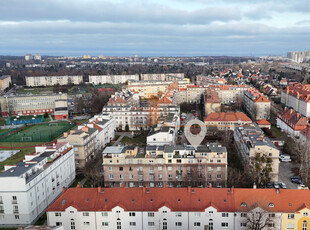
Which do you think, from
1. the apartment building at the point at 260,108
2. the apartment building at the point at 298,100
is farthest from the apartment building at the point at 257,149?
the apartment building at the point at 298,100

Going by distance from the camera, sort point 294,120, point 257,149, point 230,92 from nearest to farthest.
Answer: point 257,149
point 294,120
point 230,92

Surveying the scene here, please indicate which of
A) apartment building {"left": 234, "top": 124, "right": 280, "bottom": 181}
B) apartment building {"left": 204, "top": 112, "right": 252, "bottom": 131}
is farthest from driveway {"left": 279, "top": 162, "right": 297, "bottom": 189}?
apartment building {"left": 204, "top": 112, "right": 252, "bottom": 131}

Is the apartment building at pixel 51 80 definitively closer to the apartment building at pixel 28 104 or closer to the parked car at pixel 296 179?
the apartment building at pixel 28 104

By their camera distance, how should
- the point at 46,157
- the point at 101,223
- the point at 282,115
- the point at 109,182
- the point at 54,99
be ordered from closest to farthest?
1. the point at 101,223
2. the point at 46,157
3. the point at 109,182
4. the point at 282,115
5. the point at 54,99

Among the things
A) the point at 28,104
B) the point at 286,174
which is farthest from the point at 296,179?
the point at 28,104

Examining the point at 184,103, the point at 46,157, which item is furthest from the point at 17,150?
the point at 184,103

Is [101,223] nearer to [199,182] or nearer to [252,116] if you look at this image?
[199,182]

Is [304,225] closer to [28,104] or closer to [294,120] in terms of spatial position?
[294,120]
